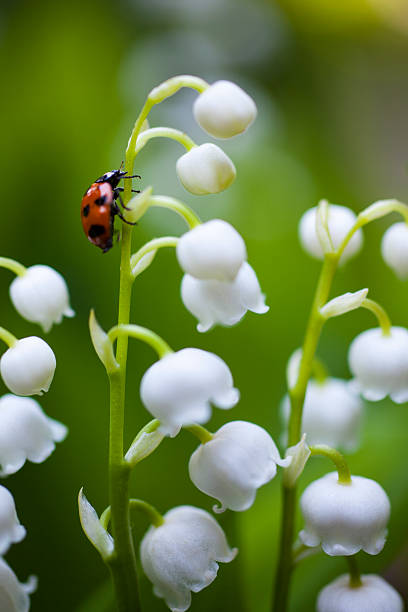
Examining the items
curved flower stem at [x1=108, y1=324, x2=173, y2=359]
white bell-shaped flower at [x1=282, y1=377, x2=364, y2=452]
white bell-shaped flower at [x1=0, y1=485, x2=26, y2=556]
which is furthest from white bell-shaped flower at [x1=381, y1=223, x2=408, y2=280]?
white bell-shaped flower at [x1=0, y1=485, x2=26, y2=556]

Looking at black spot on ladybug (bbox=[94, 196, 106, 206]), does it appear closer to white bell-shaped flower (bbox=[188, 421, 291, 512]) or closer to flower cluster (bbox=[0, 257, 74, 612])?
flower cluster (bbox=[0, 257, 74, 612])

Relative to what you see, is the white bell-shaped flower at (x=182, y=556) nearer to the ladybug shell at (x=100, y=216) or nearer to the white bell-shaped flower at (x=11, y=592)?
the white bell-shaped flower at (x=11, y=592)

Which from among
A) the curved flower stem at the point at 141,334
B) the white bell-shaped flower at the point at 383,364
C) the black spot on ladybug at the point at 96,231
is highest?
the black spot on ladybug at the point at 96,231

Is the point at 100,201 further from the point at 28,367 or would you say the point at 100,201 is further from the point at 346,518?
the point at 346,518

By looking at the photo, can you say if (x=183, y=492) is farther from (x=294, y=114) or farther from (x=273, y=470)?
(x=294, y=114)

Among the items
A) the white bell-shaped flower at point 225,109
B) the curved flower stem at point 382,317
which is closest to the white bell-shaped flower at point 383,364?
the curved flower stem at point 382,317
